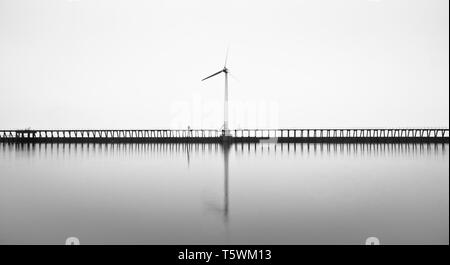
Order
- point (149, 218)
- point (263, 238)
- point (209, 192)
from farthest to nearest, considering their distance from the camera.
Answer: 1. point (209, 192)
2. point (149, 218)
3. point (263, 238)

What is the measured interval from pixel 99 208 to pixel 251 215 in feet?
6.69

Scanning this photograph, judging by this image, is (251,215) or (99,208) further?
(99,208)

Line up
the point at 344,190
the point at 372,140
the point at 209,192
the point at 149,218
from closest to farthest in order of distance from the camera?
the point at 149,218, the point at 209,192, the point at 344,190, the point at 372,140

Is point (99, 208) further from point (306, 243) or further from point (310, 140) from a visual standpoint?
point (310, 140)

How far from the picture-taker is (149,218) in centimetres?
368

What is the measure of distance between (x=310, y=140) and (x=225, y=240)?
20.9 m
